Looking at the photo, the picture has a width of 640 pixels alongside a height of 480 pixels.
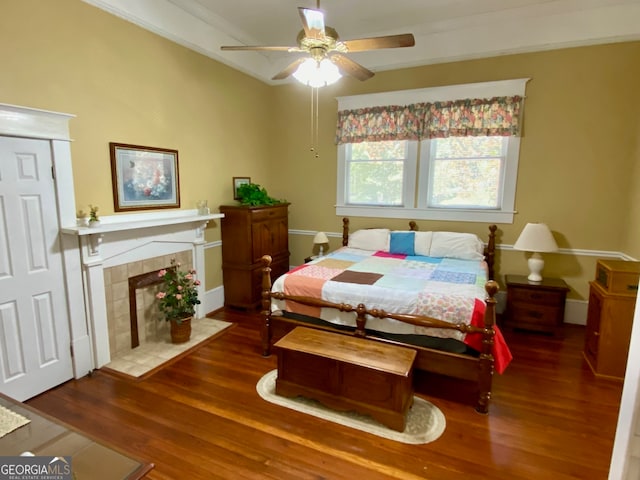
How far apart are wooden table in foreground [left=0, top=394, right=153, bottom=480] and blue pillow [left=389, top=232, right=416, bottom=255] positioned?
3506 millimetres

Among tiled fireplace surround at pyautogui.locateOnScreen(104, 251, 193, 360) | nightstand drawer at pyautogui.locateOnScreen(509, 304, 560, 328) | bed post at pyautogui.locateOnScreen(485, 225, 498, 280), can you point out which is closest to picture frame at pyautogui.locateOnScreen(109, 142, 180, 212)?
tiled fireplace surround at pyautogui.locateOnScreen(104, 251, 193, 360)

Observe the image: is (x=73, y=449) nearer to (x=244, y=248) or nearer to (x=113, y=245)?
(x=113, y=245)

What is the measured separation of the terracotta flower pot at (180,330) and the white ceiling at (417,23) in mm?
2844

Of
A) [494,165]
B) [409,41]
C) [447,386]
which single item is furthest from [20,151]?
[494,165]

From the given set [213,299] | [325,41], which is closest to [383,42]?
[325,41]

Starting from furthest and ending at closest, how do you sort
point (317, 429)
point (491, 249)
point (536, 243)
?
point (491, 249) < point (536, 243) < point (317, 429)

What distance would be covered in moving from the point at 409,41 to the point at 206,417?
2932mm

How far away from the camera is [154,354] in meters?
3.24

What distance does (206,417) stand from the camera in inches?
94.0

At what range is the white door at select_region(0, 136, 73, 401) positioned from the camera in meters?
2.37

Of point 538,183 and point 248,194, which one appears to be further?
point 248,194

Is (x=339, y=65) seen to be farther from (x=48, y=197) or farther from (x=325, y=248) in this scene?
(x=325, y=248)

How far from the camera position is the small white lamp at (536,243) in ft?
12.0

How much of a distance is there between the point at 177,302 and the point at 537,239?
3.83 metres
